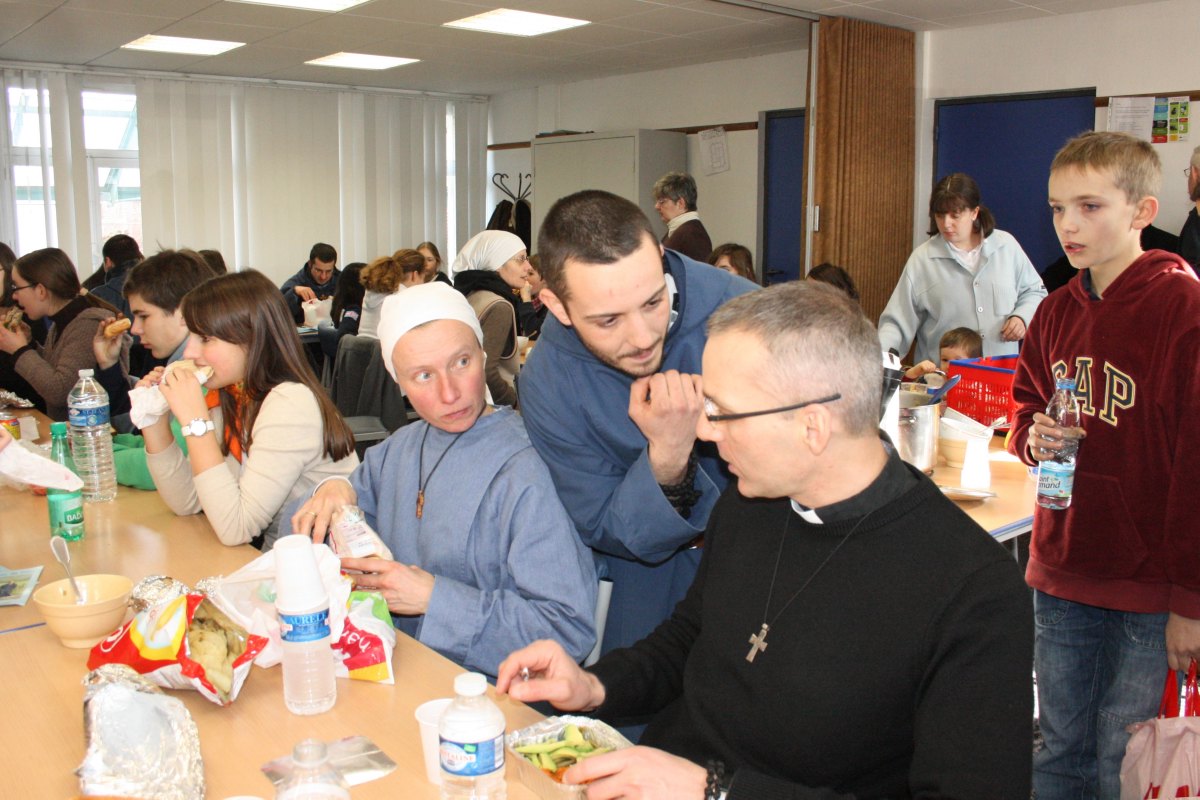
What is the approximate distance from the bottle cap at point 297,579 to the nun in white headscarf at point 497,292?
3360mm

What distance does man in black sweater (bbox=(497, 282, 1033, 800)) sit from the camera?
1166 mm

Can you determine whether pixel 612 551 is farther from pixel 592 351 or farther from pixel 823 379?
pixel 823 379

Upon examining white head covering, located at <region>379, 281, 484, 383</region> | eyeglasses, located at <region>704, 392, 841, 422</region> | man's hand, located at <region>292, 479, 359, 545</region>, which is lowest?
man's hand, located at <region>292, 479, 359, 545</region>

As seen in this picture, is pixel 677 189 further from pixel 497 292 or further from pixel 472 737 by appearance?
pixel 472 737

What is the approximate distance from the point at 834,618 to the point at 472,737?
Result: 479 mm

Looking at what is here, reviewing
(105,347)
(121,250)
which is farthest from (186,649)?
(121,250)

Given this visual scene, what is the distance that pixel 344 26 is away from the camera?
21.8 feet

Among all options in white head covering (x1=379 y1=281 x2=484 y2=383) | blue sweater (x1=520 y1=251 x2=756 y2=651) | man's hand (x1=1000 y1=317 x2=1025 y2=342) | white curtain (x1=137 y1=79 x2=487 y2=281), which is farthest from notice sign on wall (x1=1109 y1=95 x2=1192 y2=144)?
white curtain (x1=137 y1=79 x2=487 y2=281)

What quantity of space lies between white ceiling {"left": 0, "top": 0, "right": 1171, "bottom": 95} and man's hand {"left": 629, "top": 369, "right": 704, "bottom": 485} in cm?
479

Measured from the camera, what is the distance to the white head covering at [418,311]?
1.87 meters

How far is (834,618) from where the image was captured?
1.29 meters

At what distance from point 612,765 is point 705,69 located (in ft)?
25.3

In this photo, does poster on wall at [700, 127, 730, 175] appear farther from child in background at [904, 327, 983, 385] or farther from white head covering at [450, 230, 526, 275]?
child in background at [904, 327, 983, 385]

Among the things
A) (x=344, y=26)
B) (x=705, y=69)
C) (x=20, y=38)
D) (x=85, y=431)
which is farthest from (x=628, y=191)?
(x=85, y=431)
